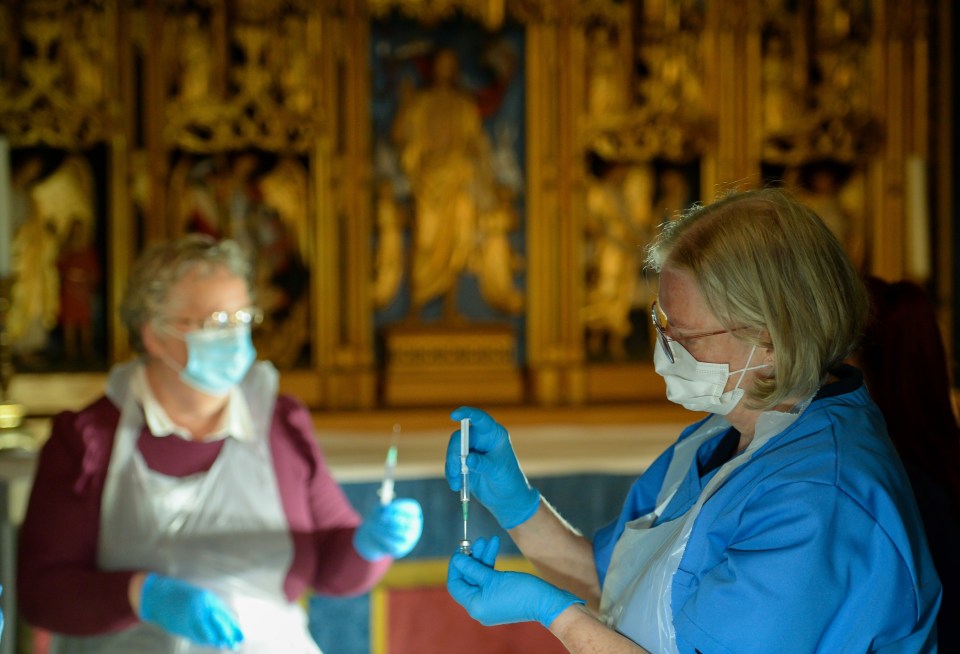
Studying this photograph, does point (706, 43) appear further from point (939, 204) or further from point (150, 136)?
point (150, 136)

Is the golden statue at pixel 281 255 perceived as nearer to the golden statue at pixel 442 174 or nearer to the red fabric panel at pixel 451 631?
the golden statue at pixel 442 174

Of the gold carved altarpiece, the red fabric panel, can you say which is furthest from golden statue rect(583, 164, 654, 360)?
the red fabric panel

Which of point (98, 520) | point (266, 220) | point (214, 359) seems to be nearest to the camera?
point (98, 520)

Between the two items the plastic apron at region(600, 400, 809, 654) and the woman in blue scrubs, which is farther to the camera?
the plastic apron at region(600, 400, 809, 654)

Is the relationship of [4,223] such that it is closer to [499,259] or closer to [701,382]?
[499,259]

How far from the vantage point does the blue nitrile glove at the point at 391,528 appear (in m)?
2.38

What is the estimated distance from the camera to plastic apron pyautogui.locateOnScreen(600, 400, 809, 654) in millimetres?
1540

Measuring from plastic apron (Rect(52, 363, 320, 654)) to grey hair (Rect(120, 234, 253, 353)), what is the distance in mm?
144

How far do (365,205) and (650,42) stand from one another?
1.67 meters

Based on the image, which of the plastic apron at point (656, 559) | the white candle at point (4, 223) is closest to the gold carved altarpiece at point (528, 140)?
the white candle at point (4, 223)

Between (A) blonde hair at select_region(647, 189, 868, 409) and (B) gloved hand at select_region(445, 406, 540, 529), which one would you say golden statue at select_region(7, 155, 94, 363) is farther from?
(A) blonde hair at select_region(647, 189, 868, 409)

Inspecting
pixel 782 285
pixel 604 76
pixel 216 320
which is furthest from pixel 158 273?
pixel 604 76

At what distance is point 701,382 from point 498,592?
0.44 m

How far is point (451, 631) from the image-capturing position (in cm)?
342
